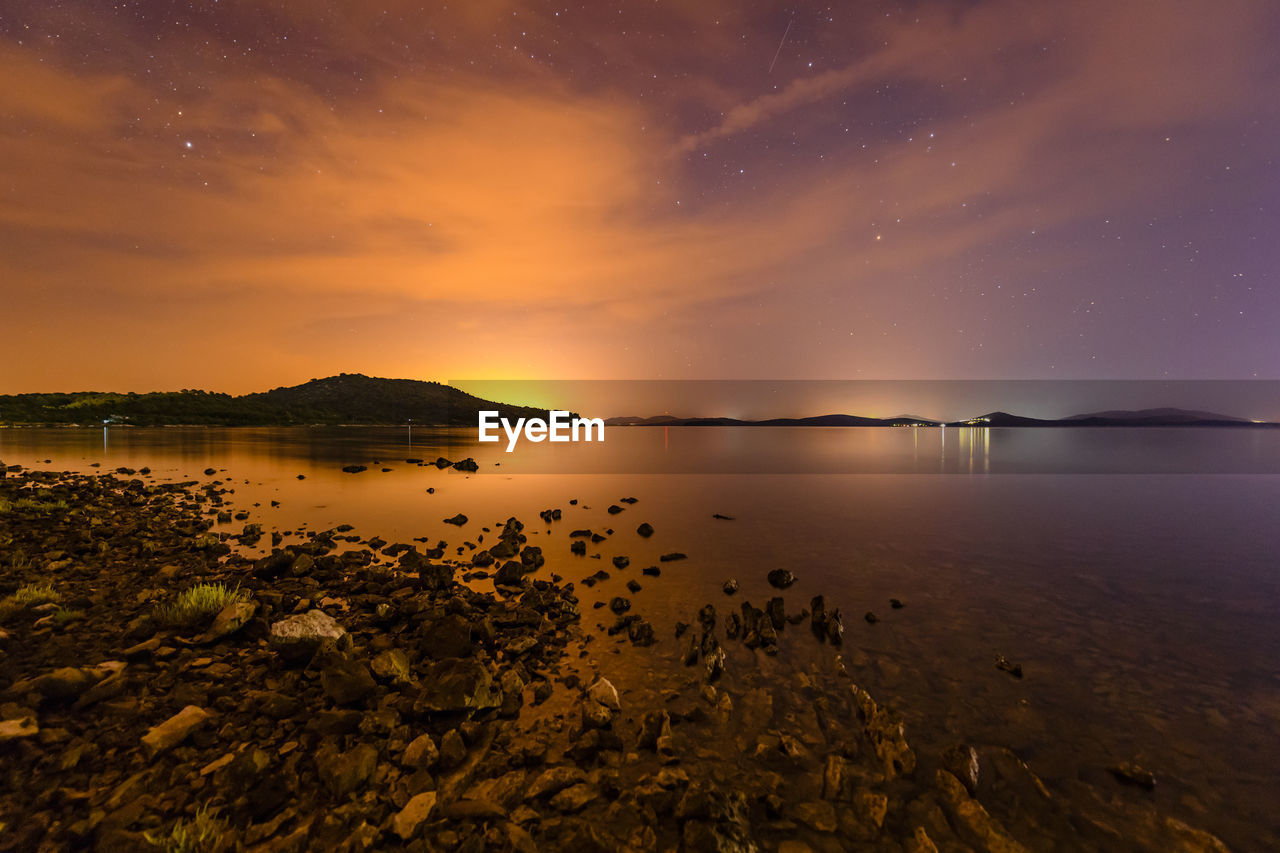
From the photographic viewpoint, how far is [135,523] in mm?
14875

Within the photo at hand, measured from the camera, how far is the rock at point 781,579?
12602 millimetres

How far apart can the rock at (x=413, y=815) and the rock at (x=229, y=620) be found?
4.84 meters

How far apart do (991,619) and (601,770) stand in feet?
32.2

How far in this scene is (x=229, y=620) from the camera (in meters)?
7.41

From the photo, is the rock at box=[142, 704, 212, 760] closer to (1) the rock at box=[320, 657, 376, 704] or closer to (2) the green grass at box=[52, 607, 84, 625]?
(1) the rock at box=[320, 657, 376, 704]

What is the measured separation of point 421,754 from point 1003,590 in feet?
46.8

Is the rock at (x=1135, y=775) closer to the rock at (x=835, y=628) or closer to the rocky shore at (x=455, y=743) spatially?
the rocky shore at (x=455, y=743)

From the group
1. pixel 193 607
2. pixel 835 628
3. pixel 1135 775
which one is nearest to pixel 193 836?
pixel 193 607

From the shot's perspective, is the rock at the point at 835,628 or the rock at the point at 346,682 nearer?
the rock at the point at 346,682

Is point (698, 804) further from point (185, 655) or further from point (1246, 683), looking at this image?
point (1246, 683)

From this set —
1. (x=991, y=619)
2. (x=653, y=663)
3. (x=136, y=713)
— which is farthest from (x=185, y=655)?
(x=991, y=619)

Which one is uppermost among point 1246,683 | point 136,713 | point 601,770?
point 136,713

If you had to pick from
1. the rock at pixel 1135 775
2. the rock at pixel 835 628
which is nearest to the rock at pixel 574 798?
the rock at pixel 835 628

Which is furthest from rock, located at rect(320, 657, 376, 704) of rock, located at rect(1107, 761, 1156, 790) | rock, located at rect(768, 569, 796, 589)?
rock, located at rect(768, 569, 796, 589)
